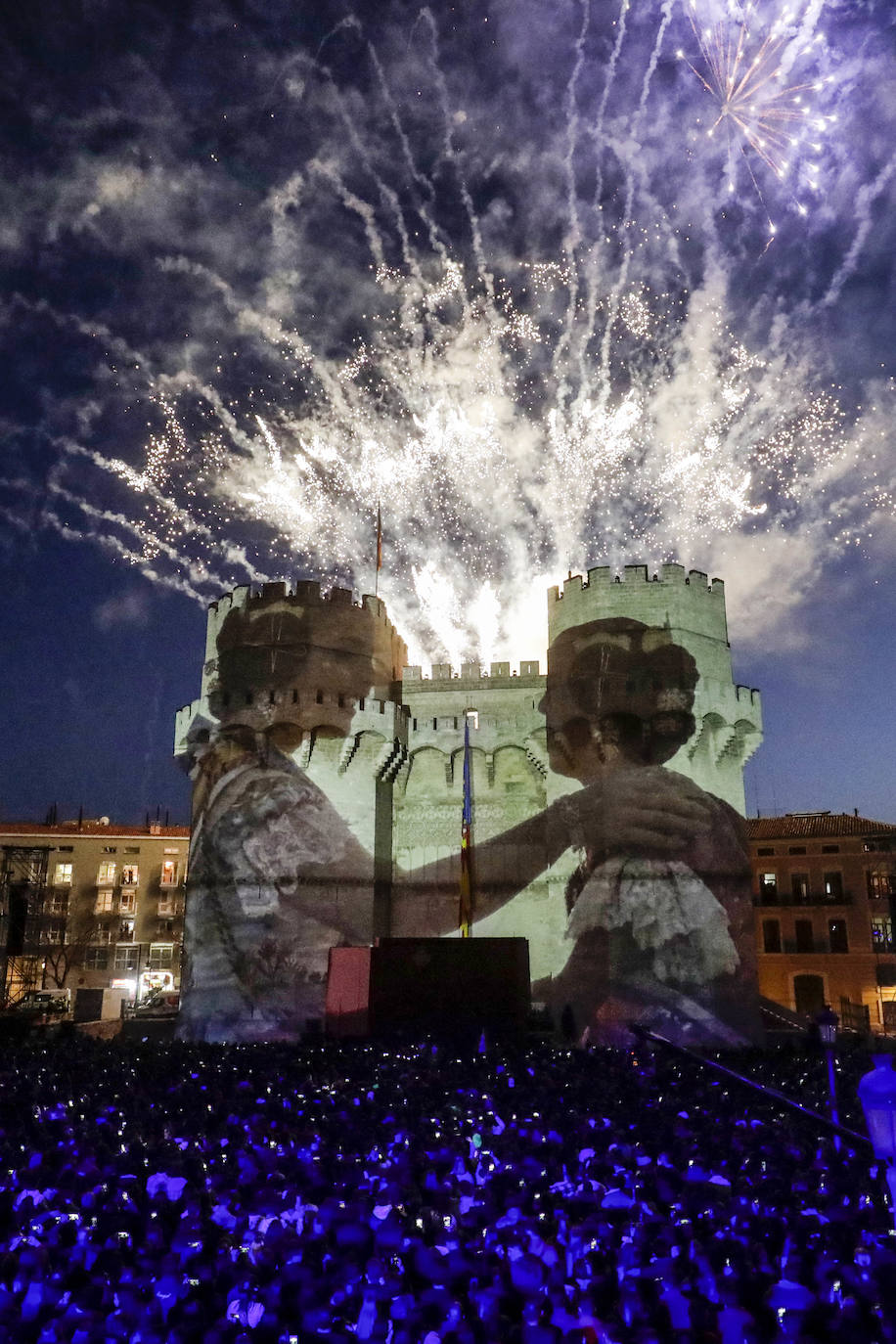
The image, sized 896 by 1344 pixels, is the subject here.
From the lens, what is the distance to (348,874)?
96.9 feet

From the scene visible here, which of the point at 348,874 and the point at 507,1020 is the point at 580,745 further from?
the point at 507,1020

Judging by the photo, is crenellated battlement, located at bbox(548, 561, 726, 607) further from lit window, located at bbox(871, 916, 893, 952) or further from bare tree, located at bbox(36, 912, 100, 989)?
bare tree, located at bbox(36, 912, 100, 989)

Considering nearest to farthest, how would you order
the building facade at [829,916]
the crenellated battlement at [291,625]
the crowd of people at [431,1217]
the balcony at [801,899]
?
the crowd of people at [431,1217] < the crenellated battlement at [291,625] < the building facade at [829,916] < the balcony at [801,899]

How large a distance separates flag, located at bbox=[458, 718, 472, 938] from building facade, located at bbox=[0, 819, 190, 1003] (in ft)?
102

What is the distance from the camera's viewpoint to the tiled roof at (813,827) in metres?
44.9

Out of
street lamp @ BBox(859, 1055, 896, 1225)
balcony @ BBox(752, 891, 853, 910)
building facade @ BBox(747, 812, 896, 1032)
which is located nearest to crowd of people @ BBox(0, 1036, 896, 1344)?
street lamp @ BBox(859, 1055, 896, 1225)

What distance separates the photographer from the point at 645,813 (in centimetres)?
2792

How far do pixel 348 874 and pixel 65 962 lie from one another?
35221 mm

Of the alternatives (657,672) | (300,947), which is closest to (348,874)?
(300,947)

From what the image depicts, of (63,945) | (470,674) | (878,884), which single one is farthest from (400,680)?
(63,945)

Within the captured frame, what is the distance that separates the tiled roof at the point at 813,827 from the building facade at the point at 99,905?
1285 inches

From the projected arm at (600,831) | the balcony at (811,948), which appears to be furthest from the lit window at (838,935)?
the projected arm at (600,831)

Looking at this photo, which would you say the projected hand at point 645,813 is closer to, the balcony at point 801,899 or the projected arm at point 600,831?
the projected arm at point 600,831

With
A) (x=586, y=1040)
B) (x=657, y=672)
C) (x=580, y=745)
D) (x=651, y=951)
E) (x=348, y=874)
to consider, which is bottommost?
(x=586, y=1040)
